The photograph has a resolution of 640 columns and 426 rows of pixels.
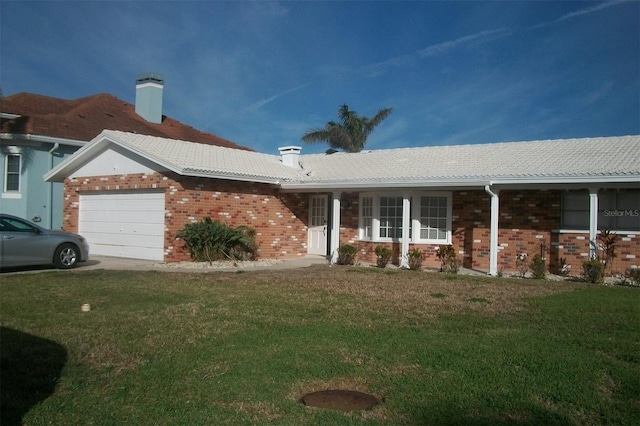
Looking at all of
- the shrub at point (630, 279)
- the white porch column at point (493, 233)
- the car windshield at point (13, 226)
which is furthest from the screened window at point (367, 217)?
the car windshield at point (13, 226)

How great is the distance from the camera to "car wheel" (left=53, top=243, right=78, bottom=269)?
14.0m

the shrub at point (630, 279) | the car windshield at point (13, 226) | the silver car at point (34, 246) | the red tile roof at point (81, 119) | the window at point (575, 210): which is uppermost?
the red tile roof at point (81, 119)

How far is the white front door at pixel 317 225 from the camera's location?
65.4 feet

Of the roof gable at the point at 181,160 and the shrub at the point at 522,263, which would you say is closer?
the shrub at the point at 522,263

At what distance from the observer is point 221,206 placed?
17.3 meters

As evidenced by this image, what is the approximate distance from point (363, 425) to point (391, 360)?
173 cm

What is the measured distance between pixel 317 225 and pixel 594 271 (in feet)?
31.2

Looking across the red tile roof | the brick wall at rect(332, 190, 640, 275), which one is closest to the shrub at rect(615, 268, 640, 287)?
the brick wall at rect(332, 190, 640, 275)

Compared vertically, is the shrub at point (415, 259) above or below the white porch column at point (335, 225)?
below

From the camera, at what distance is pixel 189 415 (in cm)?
464

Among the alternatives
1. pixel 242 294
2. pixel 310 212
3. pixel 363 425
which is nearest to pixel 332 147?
pixel 310 212

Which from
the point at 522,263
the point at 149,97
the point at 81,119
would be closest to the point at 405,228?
the point at 522,263

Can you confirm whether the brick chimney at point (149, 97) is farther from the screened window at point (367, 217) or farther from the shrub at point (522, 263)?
the shrub at point (522, 263)

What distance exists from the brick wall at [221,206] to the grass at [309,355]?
18.8 ft
